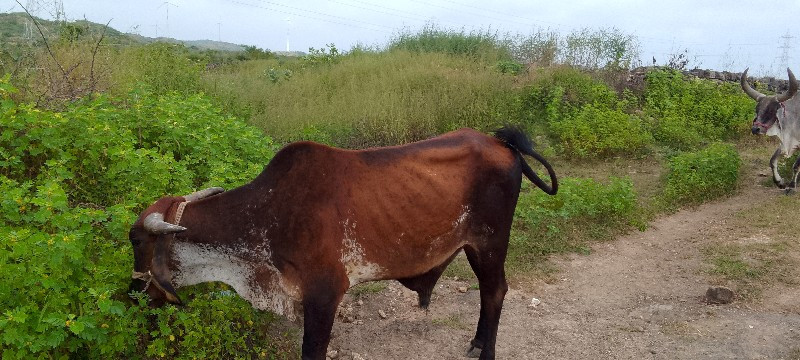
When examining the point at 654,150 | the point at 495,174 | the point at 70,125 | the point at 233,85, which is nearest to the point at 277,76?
the point at 233,85

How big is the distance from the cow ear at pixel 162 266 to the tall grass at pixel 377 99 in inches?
224

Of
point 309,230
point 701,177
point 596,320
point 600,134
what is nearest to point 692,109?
point 600,134

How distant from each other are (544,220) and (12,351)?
18.4ft

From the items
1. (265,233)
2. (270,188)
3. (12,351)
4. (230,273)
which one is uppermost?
(270,188)

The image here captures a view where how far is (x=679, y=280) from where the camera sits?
6402 millimetres

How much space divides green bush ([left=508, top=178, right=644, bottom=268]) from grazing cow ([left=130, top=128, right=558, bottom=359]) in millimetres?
3032

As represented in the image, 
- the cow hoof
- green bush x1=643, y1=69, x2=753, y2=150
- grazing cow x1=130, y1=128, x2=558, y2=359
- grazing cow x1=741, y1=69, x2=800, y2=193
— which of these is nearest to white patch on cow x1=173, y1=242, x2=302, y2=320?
grazing cow x1=130, y1=128, x2=558, y2=359

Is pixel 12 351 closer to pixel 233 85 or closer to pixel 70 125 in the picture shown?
pixel 70 125

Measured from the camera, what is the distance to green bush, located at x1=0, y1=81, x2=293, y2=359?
3.28 m

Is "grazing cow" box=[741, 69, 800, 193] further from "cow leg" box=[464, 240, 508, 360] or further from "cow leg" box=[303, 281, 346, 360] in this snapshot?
"cow leg" box=[303, 281, 346, 360]

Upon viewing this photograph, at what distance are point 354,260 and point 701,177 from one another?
Answer: 6892mm

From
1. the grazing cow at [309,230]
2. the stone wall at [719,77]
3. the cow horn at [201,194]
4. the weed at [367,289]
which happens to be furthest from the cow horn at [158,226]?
the stone wall at [719,77]

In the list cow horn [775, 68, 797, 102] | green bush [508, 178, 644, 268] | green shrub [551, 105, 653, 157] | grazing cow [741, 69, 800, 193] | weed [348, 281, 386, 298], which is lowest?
weed [348, 281, 386, 298]

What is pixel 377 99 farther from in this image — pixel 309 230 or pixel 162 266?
pixel 162 266
